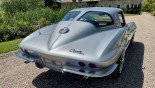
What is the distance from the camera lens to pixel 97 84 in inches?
114

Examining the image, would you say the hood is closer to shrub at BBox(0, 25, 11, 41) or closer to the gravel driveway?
the gravel driveway

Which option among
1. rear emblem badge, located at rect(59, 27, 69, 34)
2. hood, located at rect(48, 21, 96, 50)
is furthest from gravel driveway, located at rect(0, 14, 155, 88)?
rear emblem badge, located at rect(59, 27, 69, 34)

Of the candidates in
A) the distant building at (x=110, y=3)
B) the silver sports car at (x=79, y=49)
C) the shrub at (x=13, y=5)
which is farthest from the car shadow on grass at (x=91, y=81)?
the distant building at (x=110, y=3)

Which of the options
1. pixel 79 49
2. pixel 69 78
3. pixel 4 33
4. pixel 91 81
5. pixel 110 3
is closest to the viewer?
pixel 79 49

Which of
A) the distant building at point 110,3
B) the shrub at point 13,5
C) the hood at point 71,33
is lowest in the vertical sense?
the distant building at point 110,3

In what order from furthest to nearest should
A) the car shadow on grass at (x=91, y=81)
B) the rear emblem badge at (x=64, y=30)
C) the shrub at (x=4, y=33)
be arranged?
1. the shrub at (x=4, y=33)
2. the car shadow on grass at (x=91, y=81)
3. the rear emblem badge at (x=64, y=30)

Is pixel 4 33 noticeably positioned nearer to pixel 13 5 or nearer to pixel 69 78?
pixel 69 78

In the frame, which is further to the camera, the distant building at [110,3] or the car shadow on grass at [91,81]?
the distant building at [110,3]

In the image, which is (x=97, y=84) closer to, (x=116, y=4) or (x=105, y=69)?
(x=105, y=69)

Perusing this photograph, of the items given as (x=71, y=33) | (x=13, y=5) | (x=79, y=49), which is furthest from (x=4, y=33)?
(x=13, y=5)

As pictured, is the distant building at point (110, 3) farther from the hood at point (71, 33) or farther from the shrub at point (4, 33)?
the hood at point (71, 33)

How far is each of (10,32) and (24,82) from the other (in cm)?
489

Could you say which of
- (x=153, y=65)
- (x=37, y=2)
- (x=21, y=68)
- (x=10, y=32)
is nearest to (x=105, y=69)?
(x=153, y=65)

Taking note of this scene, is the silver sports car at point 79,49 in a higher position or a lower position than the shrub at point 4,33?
higher
